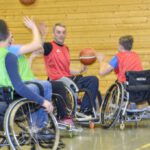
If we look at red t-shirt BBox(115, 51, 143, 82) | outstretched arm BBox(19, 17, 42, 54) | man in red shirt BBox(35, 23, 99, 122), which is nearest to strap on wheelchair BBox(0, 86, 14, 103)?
outstretched arm BBox(19, 17, 42, 54)

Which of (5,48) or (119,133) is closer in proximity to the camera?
(5,48)

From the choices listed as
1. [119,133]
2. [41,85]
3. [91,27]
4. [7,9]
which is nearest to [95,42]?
[91,27]

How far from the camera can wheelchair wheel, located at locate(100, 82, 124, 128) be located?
15.8ft

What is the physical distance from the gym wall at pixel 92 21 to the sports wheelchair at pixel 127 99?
5.91ft

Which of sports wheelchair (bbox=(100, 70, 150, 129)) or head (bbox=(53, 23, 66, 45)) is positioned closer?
sports wheelchair (bbox=(100, 70, 150, 129))

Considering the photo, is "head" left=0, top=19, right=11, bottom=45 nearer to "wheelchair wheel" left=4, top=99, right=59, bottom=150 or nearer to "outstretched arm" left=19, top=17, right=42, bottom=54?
"outstretched arm" left=19, top=17, right=42, bottom=54

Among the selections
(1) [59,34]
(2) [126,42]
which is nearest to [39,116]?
(1) [59,34]

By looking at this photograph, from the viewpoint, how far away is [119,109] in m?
4.79

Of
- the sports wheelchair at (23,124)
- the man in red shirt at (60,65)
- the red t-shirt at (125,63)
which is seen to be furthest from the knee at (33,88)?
the red t-shirt at (125,63)

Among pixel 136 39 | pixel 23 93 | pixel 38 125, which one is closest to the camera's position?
pixel 23 93

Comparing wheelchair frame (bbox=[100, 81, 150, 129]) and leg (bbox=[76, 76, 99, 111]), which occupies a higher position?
leg (bbox=[76, 76, 99, 111])

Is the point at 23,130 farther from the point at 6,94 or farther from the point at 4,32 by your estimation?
the point at 4,32

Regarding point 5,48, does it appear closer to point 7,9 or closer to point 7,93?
point 7,93

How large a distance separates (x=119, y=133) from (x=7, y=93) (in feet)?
6.41
